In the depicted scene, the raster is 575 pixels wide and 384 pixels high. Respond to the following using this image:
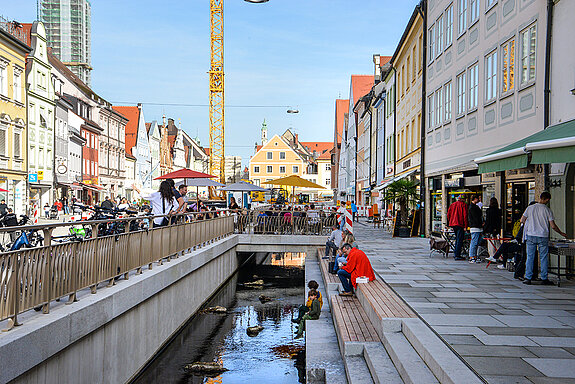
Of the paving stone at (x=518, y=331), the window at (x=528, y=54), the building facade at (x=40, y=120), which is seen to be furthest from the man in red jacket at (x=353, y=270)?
the building facade at (x=40, y=120)

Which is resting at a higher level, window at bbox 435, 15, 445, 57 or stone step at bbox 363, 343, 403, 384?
window at bbox 435, 15, 445, 57

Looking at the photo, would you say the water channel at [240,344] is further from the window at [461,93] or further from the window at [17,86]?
the window at [17,86]

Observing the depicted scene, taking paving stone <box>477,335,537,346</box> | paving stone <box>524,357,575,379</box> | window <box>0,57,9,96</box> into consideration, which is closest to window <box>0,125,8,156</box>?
window <box>0,57,9,96</box>

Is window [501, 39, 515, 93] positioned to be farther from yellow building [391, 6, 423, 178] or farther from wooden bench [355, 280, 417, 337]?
yellow building [391, 6, 423, 178]

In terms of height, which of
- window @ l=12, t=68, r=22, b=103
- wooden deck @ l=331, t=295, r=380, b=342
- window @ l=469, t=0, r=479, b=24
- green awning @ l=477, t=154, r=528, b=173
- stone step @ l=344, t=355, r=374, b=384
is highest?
window @ l=12, t=68, r=22, b=103

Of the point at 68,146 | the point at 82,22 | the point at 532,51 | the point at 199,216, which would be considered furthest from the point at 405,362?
the point at 82,22

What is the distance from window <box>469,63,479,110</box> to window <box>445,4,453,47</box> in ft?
10.6

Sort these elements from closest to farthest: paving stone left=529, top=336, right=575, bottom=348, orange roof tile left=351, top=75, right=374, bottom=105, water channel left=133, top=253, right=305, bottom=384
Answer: paving stone left=529, top=336, right=575, bottom=348 < water channel left=133, top=253, right=305, bottom=384 < orange roof tile left=351, top=75, right=374, bottom=105

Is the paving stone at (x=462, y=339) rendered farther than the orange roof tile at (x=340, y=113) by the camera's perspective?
No

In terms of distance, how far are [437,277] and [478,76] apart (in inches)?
354

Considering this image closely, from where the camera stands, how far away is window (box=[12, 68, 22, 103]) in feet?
137

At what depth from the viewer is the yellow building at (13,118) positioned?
39500mm

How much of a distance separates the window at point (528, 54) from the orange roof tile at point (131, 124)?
76342 millimetres

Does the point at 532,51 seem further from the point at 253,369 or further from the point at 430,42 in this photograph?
the point at 430,42
